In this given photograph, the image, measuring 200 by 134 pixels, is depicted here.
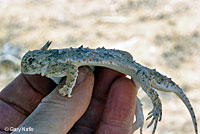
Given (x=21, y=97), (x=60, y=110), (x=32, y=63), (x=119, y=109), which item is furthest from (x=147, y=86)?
(x=21, y=97)

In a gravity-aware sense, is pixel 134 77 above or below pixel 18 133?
above

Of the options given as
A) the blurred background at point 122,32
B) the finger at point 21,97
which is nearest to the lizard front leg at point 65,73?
the finger at point 21,97

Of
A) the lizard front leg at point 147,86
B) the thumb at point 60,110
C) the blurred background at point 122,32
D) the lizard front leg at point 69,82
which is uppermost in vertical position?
the blurred background at point 122,32

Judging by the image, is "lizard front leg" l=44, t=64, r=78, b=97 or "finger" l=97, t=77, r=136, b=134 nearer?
"lizard front leg" l=44, t=64, r=78, b=97

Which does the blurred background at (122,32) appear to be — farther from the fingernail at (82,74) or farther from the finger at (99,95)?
the fingernail at (82,74)

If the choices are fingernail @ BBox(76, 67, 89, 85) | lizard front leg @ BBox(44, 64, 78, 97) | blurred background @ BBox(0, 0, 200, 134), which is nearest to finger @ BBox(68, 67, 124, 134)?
fingernail @ BBox(76, 67, 89, 85)

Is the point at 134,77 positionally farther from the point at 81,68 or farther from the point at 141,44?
the point at 141,44

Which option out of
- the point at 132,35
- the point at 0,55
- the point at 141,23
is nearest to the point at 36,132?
the point at 0,55

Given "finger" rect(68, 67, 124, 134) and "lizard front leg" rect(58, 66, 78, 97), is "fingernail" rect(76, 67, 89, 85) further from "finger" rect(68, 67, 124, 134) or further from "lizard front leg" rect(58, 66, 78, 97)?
"finger" rect(68, 67, 124, 134)
